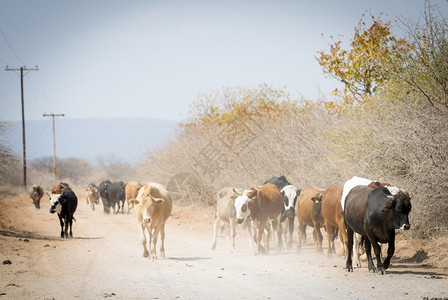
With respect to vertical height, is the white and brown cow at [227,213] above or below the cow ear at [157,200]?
below

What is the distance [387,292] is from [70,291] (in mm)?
5177

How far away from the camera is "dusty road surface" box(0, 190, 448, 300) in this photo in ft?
34.1

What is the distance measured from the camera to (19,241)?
20.0 m

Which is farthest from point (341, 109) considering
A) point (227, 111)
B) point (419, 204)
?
point (227, 111)

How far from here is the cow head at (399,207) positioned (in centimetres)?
Answer: 1170

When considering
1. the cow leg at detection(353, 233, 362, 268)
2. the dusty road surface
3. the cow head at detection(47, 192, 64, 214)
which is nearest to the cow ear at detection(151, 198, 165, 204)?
the dusty road surface

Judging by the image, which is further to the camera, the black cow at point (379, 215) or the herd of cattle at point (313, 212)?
the herd of cattle at point (313, 212)

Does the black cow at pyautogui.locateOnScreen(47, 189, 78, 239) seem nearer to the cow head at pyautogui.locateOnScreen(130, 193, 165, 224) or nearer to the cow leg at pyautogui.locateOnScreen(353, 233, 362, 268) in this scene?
the cow head at pyautogui.locateOnScreen(130, 193, 165, 224)

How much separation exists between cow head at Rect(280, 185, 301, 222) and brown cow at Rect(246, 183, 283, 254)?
0.94 feet

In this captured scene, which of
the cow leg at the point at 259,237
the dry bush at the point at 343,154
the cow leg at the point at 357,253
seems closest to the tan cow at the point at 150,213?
the cow leg at the point at 259,237

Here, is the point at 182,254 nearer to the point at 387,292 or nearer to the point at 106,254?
the point at 106,254

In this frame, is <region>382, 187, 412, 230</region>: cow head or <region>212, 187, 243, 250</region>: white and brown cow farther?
<region>212, 187, 243, 250</region>: white and brown cow

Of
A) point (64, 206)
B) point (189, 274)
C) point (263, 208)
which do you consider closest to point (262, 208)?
point (263, 208)

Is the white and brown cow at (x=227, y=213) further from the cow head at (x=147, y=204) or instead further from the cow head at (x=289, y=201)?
the cow head at (x=147, y=204)
